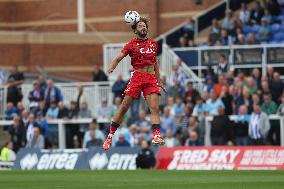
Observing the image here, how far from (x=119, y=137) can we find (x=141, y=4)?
14816mm

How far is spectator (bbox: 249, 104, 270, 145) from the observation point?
29531mm

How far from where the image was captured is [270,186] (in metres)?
17.8

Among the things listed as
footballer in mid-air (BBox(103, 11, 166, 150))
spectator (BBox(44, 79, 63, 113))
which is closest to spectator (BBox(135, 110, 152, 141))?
spectator (BBox(44, 79, 63, 113))

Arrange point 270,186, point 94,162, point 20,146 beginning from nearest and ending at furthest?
point 270,186, point 94,162, point 20,146

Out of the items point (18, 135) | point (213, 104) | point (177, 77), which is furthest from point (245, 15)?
point (18, 135)

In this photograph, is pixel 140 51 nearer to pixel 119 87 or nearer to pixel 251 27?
pixel 119 87

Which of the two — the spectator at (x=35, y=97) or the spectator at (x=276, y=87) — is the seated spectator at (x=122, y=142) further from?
the spectator at (x=35, y=97)

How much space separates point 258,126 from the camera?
29609 millimetres

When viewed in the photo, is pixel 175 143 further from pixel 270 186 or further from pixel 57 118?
pixel 270 186

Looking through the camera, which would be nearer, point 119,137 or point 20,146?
point 119,137

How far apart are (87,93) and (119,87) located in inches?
75.7

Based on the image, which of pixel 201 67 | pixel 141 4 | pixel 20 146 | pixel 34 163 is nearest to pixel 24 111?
pixel 20 146

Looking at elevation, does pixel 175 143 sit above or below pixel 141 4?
below

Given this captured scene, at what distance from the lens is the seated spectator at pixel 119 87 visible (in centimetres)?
3416
